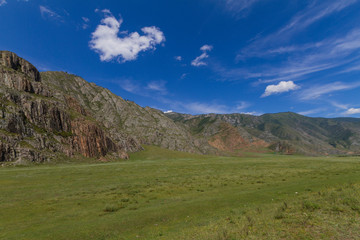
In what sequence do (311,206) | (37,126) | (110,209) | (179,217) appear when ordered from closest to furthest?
(311,206), (179,217), (110,209), (37,126)

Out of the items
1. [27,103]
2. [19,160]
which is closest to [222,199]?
[19,160]

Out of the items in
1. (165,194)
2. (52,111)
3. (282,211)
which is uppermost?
(52,111)

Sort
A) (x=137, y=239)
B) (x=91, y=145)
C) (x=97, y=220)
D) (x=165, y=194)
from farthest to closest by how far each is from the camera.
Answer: (x=91, y=145) → (x=165, y=194) → (x=97, y=220) → (x=137, y=239)

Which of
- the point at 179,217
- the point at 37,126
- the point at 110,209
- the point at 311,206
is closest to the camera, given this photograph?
the point at 311,206

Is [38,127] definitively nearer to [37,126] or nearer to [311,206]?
[37,126]

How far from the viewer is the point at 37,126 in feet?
408

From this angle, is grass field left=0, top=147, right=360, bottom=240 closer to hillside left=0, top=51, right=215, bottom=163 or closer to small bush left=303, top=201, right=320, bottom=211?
small bush left=303, top=201, right=320, bottom=211

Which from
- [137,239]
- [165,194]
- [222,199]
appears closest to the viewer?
[137,239]

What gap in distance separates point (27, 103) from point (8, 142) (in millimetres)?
42131

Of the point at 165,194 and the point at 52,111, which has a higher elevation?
the point at 52,111

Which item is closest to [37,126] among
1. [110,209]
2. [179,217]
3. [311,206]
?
[110,209]

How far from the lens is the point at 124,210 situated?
22.4 meters

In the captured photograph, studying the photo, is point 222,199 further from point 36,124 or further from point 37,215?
point 36,124

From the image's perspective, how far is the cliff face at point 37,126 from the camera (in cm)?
10012
